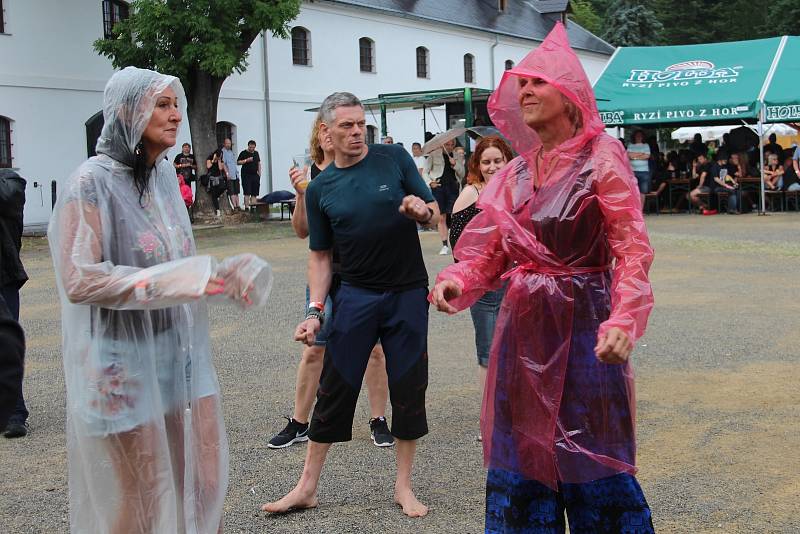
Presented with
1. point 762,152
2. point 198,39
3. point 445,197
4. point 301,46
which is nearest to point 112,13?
point 198,39

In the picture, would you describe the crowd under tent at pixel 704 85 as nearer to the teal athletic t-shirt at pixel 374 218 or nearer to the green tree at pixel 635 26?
the teal athletic t-shirt at pixel 374 218

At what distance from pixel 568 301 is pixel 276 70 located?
2996cm

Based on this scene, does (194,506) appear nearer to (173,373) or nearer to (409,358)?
(173,373)

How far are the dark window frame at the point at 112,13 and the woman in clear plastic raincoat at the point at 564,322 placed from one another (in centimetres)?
2526

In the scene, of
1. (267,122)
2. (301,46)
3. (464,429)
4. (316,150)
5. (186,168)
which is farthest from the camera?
(301,46)

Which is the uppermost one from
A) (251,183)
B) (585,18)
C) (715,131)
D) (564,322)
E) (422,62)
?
(585,18)

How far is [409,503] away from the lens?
14.4ft

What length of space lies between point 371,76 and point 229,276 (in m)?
33.8

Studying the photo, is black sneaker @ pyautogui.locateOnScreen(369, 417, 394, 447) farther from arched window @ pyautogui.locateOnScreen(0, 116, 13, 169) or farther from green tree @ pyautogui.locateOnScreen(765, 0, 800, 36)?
green tree @ pyautogui.locateOnScreen(765, 0, 800, 36)

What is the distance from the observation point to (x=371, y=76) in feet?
119

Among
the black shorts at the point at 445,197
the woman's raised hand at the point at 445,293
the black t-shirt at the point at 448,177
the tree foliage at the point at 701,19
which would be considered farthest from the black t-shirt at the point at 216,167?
the tree foliage at the point at 701,19

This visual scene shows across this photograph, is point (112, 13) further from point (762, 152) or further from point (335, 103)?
point (335, 103)

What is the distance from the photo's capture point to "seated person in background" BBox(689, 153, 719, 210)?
23.7 meters

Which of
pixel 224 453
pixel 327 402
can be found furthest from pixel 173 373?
pixel 327 402
